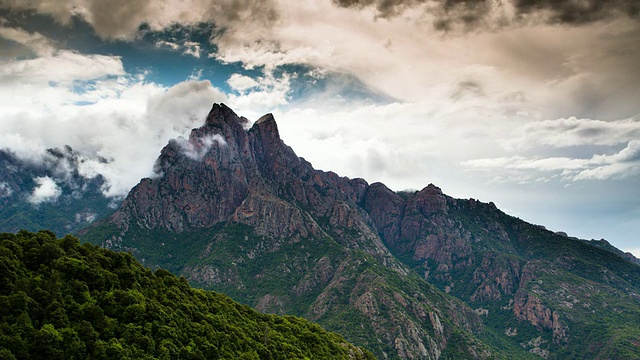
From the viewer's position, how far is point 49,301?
63.2 metres

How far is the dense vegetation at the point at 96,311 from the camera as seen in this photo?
56656 mm

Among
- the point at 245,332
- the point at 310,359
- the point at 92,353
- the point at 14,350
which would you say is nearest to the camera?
the point at 14,350

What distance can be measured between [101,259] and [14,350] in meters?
32.5

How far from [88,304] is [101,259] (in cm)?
1695

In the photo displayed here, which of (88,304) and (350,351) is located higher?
(88,304)

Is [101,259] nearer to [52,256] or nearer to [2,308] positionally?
[52,256]

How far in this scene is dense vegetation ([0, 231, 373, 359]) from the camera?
5666 centimetres

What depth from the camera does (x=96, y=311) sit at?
222 feet

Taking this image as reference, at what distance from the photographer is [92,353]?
198ft

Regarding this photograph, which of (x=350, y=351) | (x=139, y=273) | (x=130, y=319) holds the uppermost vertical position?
(x=139, y=273)

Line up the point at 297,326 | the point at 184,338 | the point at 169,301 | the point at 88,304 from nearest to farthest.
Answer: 1. the point at 88,304
2. the point at 184,338
3. the point at 169,301
4. the point at 297,326

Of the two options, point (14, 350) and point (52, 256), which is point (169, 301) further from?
point (14, 350)

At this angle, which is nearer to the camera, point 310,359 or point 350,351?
point 310,359

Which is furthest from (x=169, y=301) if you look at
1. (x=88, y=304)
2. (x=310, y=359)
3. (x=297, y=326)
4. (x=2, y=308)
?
(x=297, y=326)
